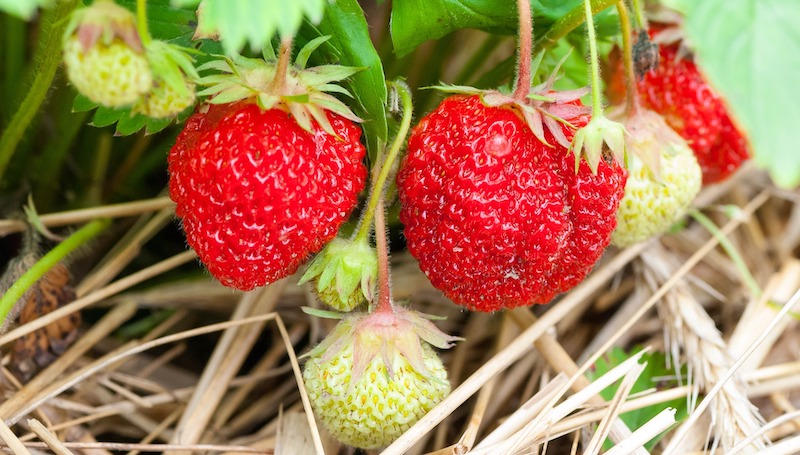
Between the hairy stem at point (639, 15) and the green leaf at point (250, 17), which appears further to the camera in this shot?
the hairy stem at point (639, 15)

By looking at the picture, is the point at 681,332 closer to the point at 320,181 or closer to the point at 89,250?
the point at 320,181

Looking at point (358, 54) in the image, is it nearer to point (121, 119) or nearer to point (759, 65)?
point (121, 119)

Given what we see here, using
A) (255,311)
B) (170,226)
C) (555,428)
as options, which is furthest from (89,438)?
(555,428)

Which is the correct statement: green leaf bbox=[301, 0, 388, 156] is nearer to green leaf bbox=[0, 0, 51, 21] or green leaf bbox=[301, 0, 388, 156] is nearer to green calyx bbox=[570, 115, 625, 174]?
green calyx bbox=[570, 115, 625, 174]

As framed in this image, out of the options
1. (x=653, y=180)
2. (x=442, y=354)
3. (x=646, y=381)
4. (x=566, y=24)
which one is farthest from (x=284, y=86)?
(x=646, y=381)

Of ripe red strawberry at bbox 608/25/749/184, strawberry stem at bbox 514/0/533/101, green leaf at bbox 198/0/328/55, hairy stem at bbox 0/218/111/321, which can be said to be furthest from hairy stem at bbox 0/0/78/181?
ripe red strawberry at bbox 608/25/749/184

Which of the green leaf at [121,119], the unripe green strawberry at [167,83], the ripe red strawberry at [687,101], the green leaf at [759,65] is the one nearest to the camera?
the green leaf at [759,65]

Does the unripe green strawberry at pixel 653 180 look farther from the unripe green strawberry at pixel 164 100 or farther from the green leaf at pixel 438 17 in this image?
the unripe green strawberry at pixel 164 100

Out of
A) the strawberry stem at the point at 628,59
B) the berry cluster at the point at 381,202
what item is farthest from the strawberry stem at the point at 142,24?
the strawberry stem at the point at 628,59
